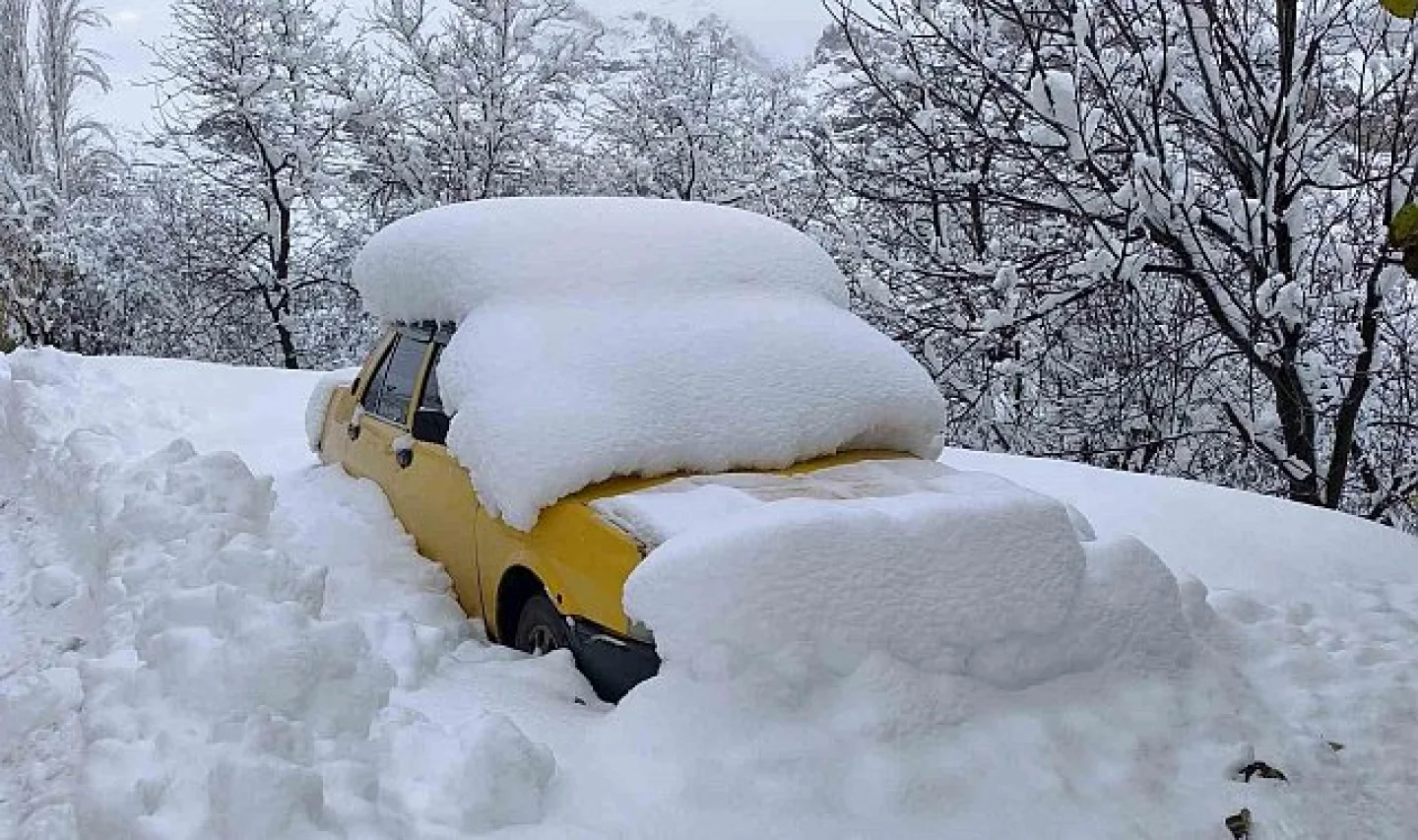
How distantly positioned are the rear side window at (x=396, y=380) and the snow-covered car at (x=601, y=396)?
0.05ft

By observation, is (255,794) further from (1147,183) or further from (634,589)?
(1147,183)

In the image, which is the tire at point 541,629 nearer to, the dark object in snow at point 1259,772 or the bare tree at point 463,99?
the dark object in snow at point 1259,772

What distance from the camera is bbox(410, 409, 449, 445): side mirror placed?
465cm

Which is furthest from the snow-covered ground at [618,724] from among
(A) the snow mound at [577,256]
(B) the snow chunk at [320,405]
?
(B) the snow chunk at [320,405]

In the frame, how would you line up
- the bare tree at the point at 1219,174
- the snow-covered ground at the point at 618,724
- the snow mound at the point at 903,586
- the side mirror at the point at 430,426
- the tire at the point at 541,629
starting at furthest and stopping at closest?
the bare tree at the point at 1219,174 < the side mirror at the point at 430,426 < the tire at the point at 541,629 < the snow mound at the point at 903,586 < the snow-covered ground at the point at 618,724

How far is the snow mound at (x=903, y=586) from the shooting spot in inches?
128

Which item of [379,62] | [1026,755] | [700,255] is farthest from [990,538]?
[379,62]

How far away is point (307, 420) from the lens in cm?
664

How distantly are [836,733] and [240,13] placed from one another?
2284 centimetres

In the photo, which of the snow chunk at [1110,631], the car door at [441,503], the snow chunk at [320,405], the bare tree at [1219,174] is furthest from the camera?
the bare tree at [1219,174]

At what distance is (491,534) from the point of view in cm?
432

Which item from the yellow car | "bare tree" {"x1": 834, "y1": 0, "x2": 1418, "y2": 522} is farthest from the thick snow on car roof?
"bare tree" {"x1": 834, "y1": 0, "x2": 1418, "y2": 522}

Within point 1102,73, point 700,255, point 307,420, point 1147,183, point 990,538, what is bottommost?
point 307,420

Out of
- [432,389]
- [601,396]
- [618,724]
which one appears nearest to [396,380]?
[432,389]
